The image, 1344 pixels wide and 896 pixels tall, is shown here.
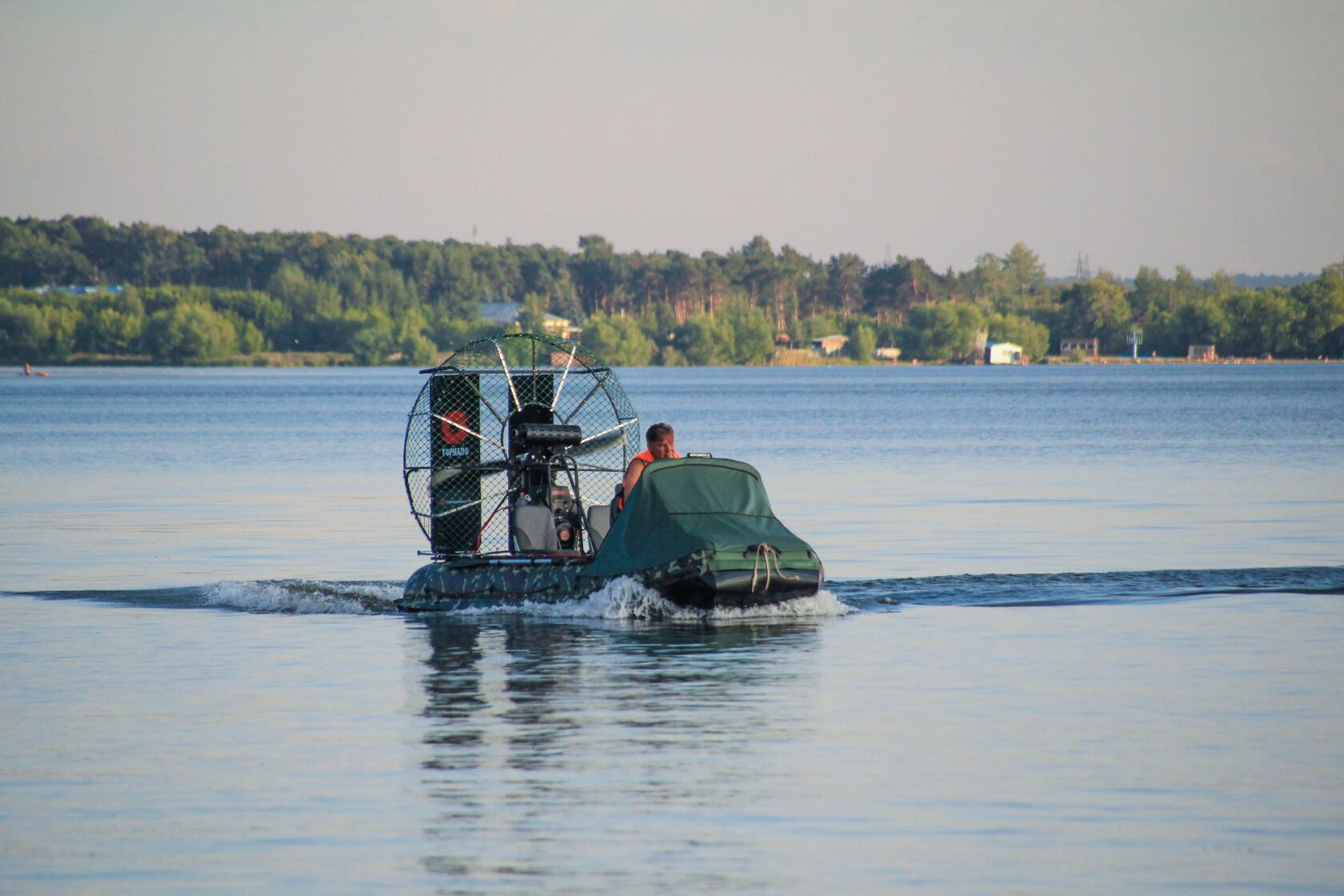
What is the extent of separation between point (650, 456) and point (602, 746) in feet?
22.0

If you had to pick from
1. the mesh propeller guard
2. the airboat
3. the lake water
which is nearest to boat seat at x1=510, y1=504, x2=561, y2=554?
the airboat

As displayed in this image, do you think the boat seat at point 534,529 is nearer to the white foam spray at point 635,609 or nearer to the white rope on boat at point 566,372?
the white foam spray at point 635,609

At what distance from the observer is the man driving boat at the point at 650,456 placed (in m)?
19.2

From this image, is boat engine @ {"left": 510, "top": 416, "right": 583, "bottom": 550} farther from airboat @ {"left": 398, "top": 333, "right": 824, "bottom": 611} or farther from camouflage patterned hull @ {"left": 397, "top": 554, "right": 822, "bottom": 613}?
camouflage patterned hull @ {"left": 397, "top": 554, "right": 822, "bottom": 613}

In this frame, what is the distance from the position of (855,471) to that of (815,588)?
2889 centimetres

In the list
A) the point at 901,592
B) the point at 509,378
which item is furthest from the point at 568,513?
the point at 901,592

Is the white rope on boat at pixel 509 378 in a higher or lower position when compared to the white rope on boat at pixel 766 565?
higher

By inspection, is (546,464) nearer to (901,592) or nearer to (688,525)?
(688,525)

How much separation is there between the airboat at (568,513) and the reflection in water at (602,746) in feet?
1.55

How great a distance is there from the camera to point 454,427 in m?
20.3

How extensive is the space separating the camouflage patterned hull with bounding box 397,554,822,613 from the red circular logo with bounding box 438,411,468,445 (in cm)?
125

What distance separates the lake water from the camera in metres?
10.2

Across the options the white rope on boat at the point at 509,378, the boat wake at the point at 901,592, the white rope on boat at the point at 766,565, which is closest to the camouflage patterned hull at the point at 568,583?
the white rope on boat at the point at 766,565

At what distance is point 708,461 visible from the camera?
19.2 metres
